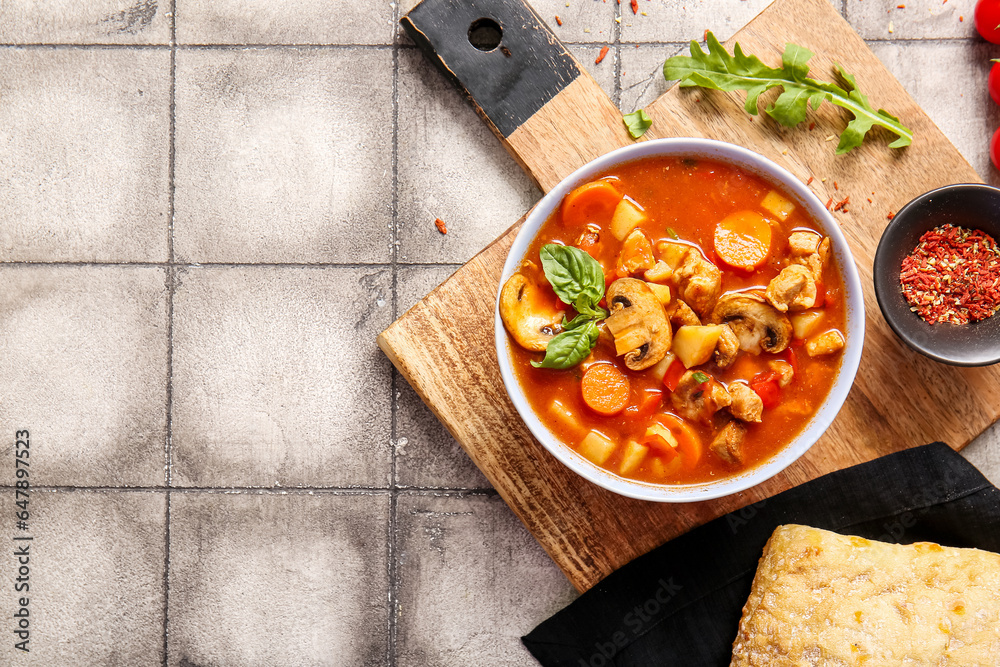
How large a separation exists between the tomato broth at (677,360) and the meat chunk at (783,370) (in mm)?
14

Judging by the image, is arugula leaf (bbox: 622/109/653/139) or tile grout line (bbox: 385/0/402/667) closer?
arugula leaf (bbox: 622/109/653/139)

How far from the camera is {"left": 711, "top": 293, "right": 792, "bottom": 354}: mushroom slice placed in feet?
7.51

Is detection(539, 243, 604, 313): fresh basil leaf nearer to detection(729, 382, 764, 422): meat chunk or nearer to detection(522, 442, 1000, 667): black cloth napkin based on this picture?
detection(729, 382, 764, 422): meat chunk

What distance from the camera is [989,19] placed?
288 centimetres

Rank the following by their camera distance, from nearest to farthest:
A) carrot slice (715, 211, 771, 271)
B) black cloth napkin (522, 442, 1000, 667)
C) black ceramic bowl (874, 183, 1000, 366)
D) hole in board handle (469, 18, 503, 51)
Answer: carrot slice (715, 211, 771, 271) → black ceramic bowl (874, 183, 1000, 366) → black cloth napkin (522, 442, 1000, 667) → hole in board handle (469, 18, 503, 51)

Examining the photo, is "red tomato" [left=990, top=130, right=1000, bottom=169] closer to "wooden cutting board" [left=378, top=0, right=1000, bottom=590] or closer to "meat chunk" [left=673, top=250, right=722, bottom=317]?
"wooden cutting board" [left=378, top=0, right=1000, bottom=590]

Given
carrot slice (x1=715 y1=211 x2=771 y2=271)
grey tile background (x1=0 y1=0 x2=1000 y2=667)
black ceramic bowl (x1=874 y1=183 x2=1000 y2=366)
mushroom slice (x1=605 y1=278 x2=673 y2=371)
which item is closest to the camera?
mushroom slice (x1=605 y1=278 x2=673 y2=371)

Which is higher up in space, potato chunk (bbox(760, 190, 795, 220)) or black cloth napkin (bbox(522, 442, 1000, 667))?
potato chunk (bbox(760, 190, 795, 220))

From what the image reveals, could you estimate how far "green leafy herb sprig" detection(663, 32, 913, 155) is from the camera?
255 centimetres

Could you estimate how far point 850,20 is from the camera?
3070 millimetres

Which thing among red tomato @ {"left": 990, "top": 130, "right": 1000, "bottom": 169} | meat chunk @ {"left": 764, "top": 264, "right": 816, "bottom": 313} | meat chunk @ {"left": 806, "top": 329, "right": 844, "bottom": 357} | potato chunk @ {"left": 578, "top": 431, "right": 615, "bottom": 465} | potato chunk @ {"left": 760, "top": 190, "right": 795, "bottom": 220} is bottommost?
potato chunk @ {"left": 578, "top": 431, "right": 615, "bottom": 465}

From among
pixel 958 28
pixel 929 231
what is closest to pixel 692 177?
pixel 929 231

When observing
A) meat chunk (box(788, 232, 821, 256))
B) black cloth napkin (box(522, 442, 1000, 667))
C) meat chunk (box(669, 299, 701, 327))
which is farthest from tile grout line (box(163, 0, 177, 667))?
meat chunk (box(788, 232, 821, 256))

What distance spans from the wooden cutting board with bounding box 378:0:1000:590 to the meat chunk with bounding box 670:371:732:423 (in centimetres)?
53
